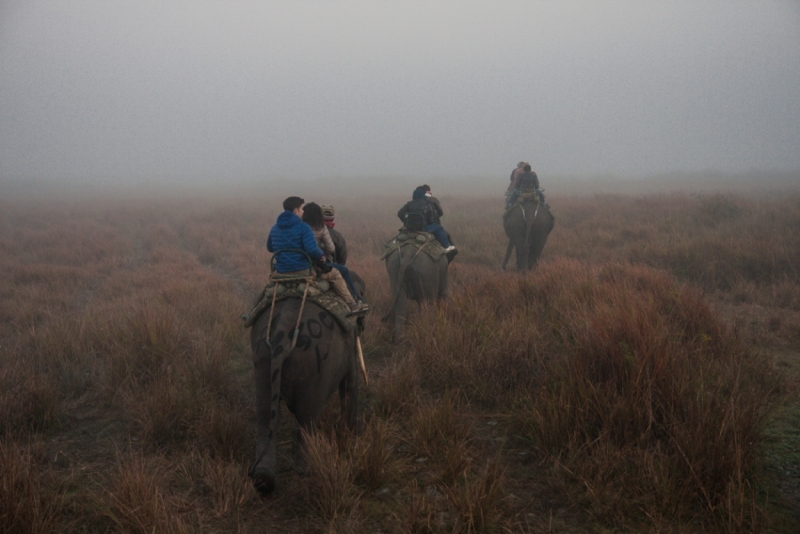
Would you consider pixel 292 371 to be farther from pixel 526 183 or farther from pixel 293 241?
pixel 526 183

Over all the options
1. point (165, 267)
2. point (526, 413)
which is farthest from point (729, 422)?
point (165, 267)

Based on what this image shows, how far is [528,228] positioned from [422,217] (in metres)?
3.17

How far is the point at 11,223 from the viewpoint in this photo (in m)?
18.4

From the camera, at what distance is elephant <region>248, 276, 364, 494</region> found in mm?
3043

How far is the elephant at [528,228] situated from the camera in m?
8.83

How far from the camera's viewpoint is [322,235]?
4.43 meters

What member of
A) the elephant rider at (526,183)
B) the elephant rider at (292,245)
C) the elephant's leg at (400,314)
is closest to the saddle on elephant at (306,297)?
the elephant rider at (292,245)

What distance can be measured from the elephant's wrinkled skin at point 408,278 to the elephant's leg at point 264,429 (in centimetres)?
268

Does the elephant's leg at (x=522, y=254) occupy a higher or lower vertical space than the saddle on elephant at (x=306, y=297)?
lower

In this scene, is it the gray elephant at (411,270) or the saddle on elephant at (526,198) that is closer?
the gray elephant at (411,270)

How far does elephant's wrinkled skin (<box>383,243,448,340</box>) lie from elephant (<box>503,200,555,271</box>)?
322 cm

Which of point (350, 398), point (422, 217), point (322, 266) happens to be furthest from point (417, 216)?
point (350, 398)

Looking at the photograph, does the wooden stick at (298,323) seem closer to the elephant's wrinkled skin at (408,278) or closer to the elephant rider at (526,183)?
the elephant's wrinkled skin at (408,278)

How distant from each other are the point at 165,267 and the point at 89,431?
22.3ft
